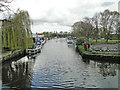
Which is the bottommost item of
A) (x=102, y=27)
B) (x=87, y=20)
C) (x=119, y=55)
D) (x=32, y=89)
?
(x=32, y=89)

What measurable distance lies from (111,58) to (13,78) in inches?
534

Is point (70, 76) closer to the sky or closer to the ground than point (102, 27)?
closer to the ground

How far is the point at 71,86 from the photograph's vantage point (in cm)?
873

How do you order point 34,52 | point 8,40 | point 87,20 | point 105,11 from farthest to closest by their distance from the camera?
Result: point 87,20
point 105,11
point 34,52
point 8,40

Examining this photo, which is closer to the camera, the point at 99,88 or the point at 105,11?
the point at 99,88

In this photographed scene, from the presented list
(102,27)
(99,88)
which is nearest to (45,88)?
(99,88)

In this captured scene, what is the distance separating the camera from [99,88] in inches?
327

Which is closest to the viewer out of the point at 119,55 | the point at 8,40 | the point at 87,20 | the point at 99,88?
the point at 99,88

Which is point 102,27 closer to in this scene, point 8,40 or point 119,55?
point 119,55

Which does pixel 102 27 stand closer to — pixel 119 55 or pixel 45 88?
pixel 119 55

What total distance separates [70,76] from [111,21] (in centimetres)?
3161

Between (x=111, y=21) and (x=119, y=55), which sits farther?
(x=111, y=21)

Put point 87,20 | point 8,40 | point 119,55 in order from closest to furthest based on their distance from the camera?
1. point 8,40
2. point 119,55
3. point 87,20

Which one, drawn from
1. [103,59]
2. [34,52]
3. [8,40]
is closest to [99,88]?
[8,40]
